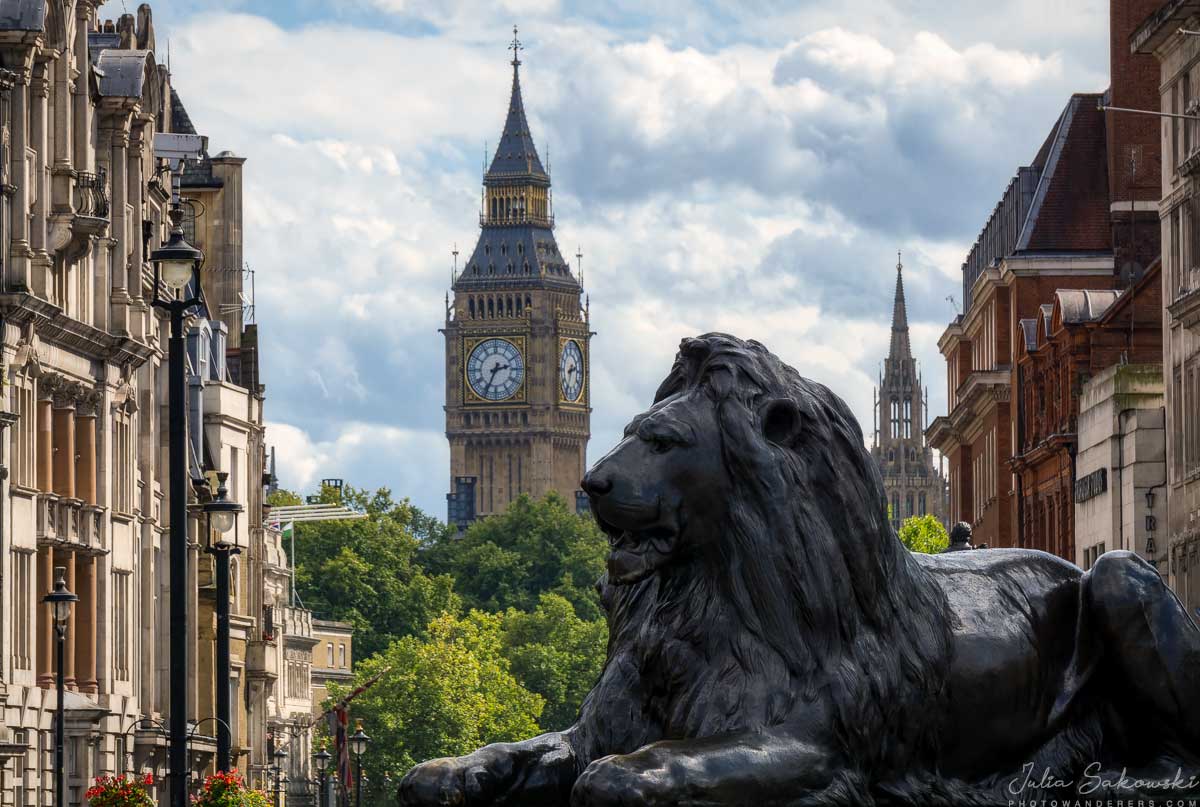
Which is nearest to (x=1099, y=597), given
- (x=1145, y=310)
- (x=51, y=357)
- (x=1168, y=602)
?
(x=1168, y=602)

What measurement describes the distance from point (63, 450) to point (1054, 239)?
57870 millimetres

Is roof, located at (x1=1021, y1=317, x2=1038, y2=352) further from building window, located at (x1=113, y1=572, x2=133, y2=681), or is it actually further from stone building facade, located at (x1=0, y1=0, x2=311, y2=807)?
building window, located at (x1=113, y1=572, x2=133, y2=681)

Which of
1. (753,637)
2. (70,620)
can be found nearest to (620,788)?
(753,637)

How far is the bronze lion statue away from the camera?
8883 millimetres

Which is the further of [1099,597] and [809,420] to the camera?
[1099,597]

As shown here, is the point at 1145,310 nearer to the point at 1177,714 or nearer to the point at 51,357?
the point at 51,357

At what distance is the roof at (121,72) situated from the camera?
191 ft

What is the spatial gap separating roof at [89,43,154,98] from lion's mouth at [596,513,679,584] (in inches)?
1953

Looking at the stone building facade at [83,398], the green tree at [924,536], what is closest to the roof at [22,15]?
the stone building facade at [83,398]

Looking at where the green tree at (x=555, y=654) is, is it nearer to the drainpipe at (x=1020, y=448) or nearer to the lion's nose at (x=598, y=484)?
the drainpipe at (x=1020, y=448)

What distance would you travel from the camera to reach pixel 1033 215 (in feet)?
354

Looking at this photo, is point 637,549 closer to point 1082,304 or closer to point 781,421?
point 781,421

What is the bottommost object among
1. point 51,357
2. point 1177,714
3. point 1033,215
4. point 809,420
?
point 1177,714

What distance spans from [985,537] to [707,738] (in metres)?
108
